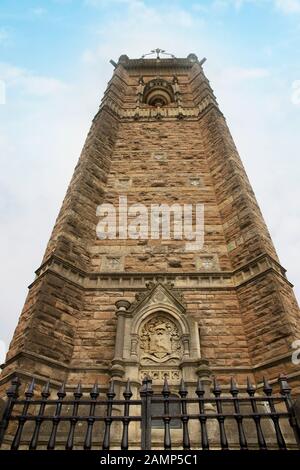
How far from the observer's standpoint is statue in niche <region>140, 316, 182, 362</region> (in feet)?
20.9

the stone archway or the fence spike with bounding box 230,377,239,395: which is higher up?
the stone archway

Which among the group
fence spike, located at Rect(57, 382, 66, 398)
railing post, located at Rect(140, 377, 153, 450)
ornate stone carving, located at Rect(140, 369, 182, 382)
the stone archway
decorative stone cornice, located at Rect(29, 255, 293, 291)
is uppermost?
decorative stone cornice, located at Rect(29, 255, 293, 291)

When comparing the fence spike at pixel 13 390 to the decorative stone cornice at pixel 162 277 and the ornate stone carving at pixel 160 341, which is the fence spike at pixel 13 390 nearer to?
the ornate stone carving at pixel 160 341

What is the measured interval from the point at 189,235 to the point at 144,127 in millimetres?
6851

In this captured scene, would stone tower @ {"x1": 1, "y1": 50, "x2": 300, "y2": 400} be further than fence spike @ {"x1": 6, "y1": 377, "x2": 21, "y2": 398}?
Yes

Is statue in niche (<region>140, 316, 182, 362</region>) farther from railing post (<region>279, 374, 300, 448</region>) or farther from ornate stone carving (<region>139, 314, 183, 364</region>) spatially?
railing post (<region>279, 374, 300, 448</region>)

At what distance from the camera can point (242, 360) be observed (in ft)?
21.0

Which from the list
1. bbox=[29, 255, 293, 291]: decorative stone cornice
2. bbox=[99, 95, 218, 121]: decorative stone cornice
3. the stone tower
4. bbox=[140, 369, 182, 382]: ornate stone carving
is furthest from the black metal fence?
bbox=[99, 95, 218, 121]: decorative stone cornice

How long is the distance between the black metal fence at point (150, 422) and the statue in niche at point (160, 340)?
3.18ft

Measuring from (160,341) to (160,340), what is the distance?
0.03m

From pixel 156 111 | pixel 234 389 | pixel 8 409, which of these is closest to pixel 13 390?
pixel 8 409

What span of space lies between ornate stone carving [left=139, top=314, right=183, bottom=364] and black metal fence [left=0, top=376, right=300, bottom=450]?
929mm

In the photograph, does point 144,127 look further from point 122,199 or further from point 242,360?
point 242,360
